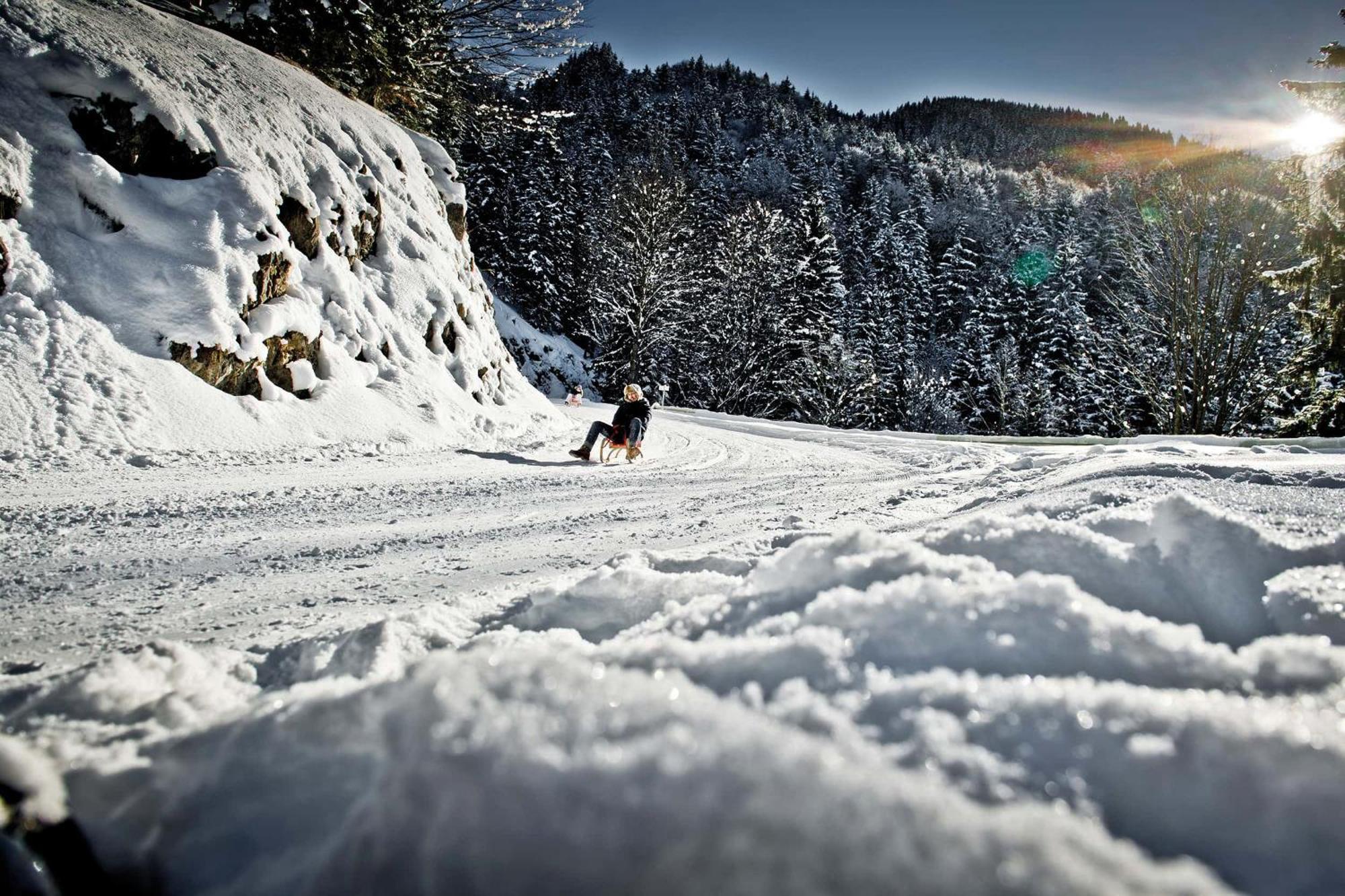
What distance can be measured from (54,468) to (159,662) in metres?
4.03

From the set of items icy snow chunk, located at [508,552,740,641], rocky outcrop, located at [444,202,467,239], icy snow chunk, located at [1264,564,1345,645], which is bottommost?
icy snow chunk, located at [508,552,740,641]

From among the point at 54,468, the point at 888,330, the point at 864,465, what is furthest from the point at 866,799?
the point at 888,330

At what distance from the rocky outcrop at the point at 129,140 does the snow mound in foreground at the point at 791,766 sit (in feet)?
25.2

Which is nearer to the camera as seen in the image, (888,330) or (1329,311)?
(1329,311)

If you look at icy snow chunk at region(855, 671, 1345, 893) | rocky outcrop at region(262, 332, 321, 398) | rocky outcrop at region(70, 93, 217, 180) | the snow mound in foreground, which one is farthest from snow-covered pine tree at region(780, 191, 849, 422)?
icy snow chunk at region(855, 671, 1345, 893)

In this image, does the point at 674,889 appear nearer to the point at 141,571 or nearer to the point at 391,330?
the point at 141,571

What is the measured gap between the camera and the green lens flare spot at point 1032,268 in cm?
4181

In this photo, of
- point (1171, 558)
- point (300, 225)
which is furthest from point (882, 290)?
point (1171, 558)

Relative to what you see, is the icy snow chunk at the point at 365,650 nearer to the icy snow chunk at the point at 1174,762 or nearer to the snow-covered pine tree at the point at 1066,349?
the icy snow chunk at the point at 1174,762

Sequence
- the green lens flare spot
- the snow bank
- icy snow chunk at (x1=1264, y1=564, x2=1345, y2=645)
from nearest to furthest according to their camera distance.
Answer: icy snow chunk at (x1=1264, y1=564, x2=1345, y2=645) < the snow bank < the green lens flare spot

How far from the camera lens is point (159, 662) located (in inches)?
57.2

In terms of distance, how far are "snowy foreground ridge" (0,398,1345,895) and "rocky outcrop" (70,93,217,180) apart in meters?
6.45

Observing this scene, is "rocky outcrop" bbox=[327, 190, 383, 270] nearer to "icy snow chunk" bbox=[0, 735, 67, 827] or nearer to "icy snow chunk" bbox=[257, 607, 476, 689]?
"icy snow chunk" bbox=[257, 607, 476, 689]

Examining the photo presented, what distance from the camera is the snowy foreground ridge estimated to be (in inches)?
26.2
